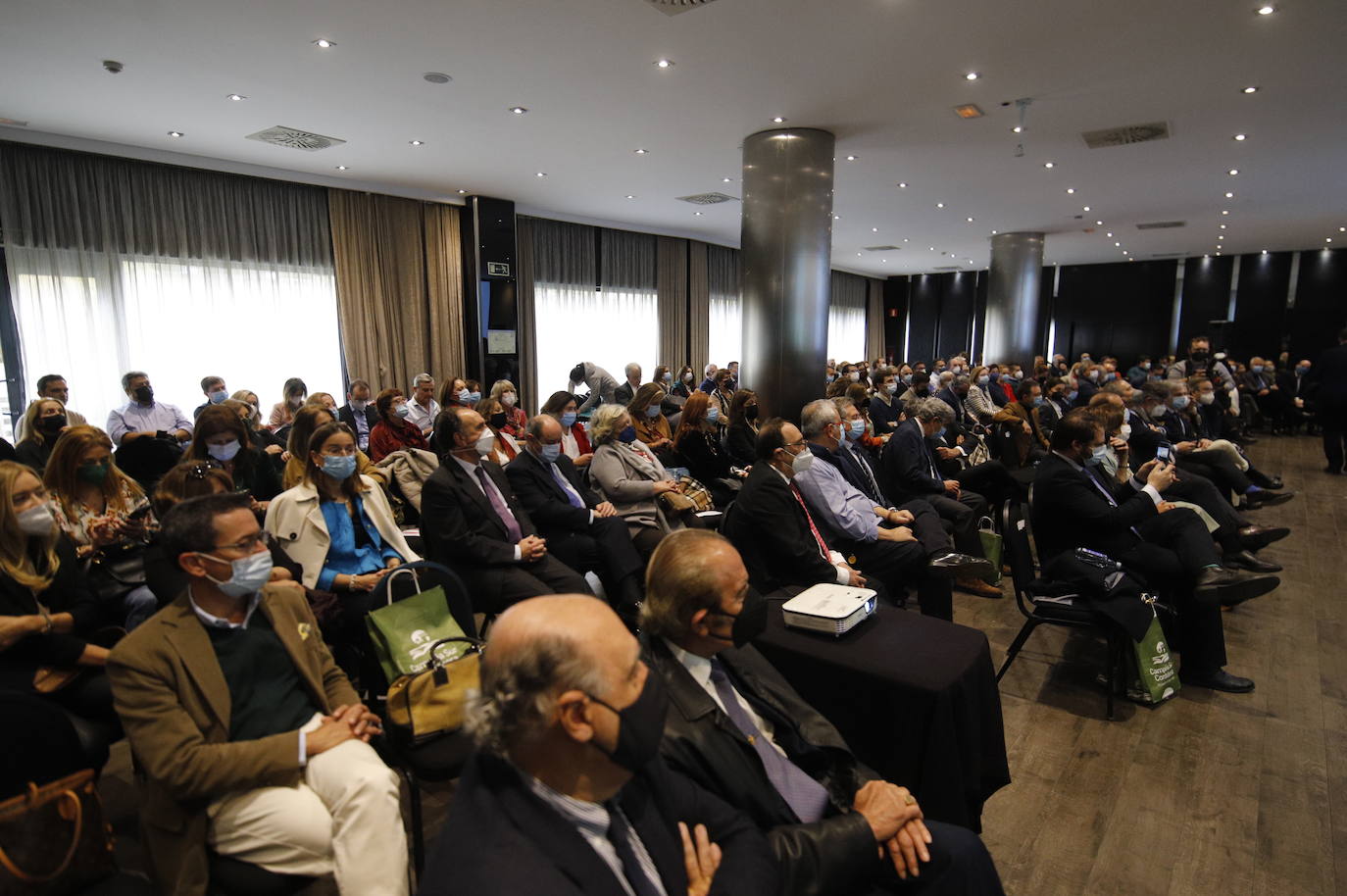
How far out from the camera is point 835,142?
756cm

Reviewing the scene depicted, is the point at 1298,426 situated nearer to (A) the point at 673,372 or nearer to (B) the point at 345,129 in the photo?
(A) the point at 673,372

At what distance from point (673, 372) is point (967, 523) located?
10149 mm

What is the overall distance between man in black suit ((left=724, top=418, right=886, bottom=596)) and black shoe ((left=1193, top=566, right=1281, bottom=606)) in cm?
160

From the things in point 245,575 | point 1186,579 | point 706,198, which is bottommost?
point 1186,579

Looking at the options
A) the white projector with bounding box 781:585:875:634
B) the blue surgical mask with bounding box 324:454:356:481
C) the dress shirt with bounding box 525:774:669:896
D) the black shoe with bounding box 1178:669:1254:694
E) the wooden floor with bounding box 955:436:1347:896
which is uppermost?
the blue surgical mask with bounding box 324:454:356:481

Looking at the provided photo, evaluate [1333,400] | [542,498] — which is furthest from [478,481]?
[1333,400]

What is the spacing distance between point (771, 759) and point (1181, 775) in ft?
6.77

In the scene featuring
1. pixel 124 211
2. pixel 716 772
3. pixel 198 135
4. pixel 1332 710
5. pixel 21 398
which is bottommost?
pixel 1332 710

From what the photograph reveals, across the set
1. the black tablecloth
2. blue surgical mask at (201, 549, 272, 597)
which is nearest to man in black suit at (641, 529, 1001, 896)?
the black tablecloth

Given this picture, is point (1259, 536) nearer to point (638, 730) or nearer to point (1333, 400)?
point (638, 730)

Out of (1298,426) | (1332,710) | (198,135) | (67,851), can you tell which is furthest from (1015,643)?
(1298,426)

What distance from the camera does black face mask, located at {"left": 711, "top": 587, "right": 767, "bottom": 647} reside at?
1756 millimetres

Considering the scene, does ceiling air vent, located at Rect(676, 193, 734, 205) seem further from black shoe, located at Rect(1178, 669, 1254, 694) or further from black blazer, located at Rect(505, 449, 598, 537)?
black shoe, located at Rect(1178, 669, 1254, 694)

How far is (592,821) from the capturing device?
3.68 ft
